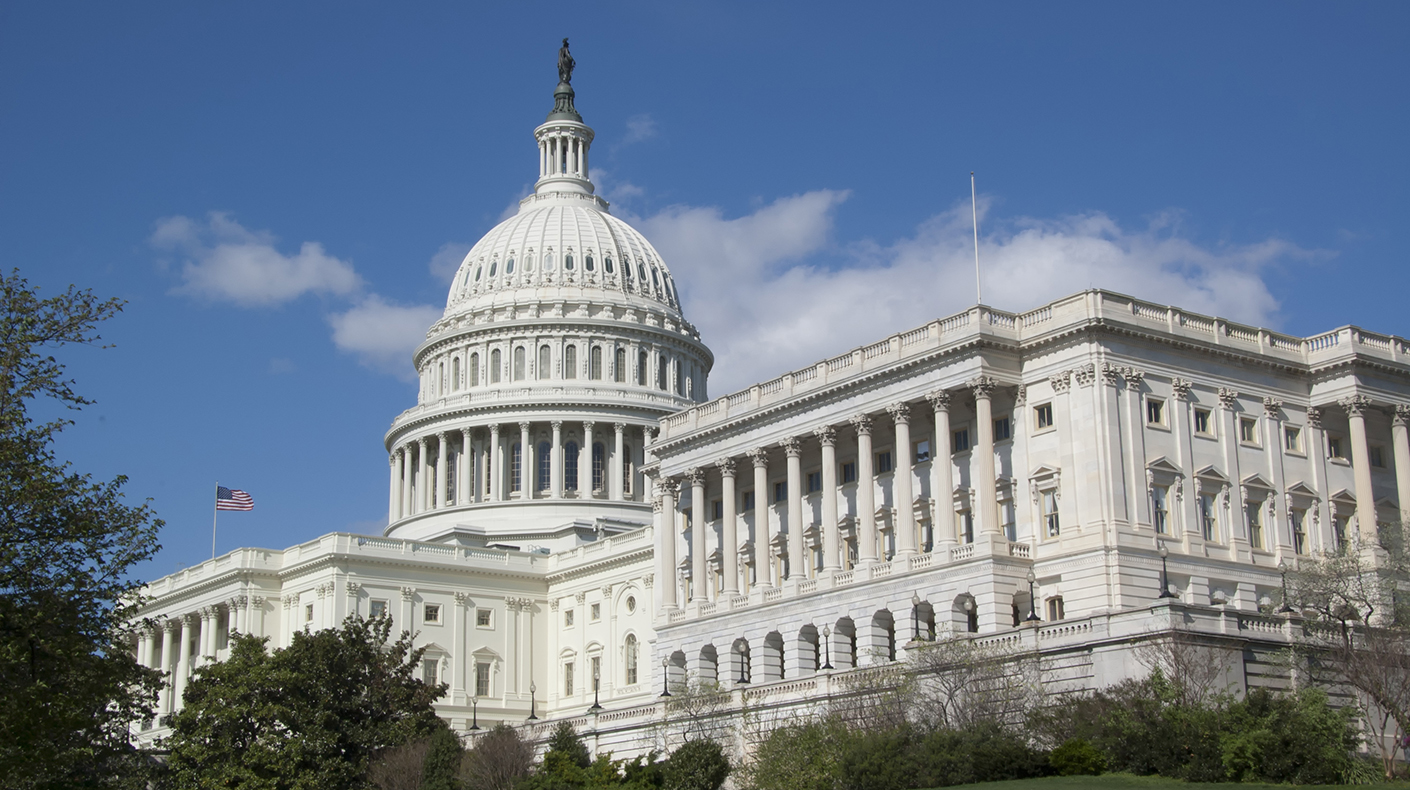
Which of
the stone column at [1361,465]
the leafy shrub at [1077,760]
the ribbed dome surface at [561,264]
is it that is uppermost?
the ribbed dome surface at [561,264]

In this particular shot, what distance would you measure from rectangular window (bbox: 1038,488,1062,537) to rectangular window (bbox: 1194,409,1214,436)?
687 centimetres

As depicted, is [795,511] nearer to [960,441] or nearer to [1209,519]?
[960,441]

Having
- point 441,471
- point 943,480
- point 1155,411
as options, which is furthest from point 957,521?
point 441,471

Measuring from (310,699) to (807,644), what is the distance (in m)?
21.9

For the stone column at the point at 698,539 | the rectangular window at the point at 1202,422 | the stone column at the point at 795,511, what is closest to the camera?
the rectangular window at the point at 1202,422

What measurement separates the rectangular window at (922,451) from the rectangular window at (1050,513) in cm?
712

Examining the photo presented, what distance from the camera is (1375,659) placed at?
5497 centimetres

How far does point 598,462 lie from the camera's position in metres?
135

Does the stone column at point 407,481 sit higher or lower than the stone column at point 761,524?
higher

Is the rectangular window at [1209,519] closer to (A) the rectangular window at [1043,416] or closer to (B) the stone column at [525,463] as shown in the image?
(A) the rectangular window at [1043,416]

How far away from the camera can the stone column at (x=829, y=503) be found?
79312 millimetres

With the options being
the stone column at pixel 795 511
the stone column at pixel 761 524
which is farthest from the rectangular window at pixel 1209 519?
the stone column at pixel 761 524

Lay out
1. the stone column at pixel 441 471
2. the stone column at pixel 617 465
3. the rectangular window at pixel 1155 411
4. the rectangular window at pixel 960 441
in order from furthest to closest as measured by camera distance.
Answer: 1. the stone column at pixel 441 471
2. the stone column at pixel 617 465
3. the rectangular window at pixel 960 441
4. the rectangular window at pixel 1155 411

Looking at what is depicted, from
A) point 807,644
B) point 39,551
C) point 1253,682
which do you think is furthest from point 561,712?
point 39,551
